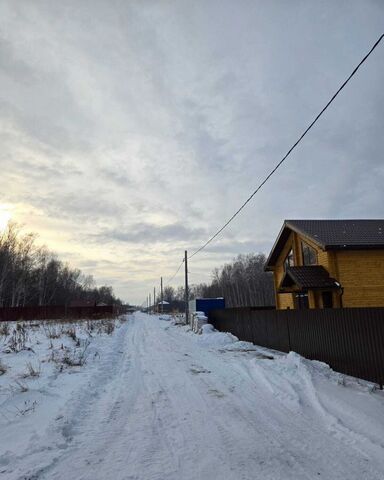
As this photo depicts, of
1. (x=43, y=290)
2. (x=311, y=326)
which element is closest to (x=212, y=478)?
(x=311, y=326)

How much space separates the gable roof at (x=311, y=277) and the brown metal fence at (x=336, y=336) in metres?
2.79

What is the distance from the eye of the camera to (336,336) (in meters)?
9.94

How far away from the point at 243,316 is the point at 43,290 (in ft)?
227

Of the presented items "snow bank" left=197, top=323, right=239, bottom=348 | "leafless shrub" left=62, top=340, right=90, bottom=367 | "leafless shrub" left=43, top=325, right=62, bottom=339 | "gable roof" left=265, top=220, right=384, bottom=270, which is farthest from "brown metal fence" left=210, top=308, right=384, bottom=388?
"leafless shrub" left=43, top=325, right=62, bottom=339

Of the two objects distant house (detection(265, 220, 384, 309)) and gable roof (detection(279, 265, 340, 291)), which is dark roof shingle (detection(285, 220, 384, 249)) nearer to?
distant house (detection(265, 220, 384, 309))

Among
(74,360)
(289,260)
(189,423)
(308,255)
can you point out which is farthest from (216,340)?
(189,423)

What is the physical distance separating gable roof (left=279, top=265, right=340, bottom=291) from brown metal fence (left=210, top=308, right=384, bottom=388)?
2.79 metres

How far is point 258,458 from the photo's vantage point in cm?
441

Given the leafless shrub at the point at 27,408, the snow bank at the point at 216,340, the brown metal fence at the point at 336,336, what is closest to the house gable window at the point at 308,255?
the brown metal fence at the point at 336,336

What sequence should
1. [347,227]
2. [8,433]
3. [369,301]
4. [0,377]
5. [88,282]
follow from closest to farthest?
[8,433] < [0,377] < [369,301] < [347,227] < [88,282]

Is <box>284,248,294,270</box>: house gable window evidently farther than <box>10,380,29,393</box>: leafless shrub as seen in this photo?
Yes

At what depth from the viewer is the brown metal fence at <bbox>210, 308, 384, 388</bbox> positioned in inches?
327

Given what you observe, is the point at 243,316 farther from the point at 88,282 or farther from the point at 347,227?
the point at 88,282

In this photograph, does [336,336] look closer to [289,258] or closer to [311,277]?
[311,277]
